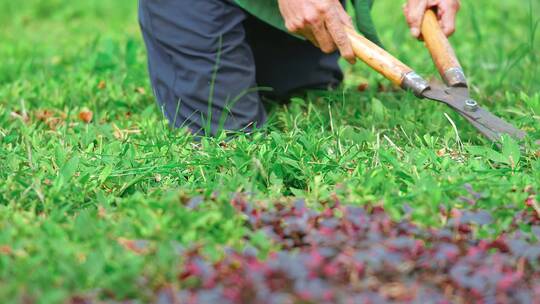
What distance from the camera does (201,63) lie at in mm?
3129

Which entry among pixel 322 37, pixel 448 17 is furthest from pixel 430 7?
pixel 322 37

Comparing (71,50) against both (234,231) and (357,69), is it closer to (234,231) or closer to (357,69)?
(357,69)

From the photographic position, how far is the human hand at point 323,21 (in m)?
2.71

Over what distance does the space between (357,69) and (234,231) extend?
2.11 m

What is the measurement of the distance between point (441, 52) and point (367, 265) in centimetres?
113

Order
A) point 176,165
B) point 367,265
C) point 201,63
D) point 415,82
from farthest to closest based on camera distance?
point 201,63 → point 415,82 → point 176,165 → point 367,265

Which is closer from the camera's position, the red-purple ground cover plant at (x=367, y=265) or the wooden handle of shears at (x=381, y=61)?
the red-purple ground cover plant at (x=367, y=265)

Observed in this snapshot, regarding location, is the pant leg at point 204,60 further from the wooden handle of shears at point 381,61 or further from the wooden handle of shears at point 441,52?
the wooden handle of shears at point 441,52

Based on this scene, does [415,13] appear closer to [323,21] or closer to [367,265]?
[323,21]

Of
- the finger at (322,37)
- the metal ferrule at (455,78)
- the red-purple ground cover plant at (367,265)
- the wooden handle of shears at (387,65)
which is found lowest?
the red-purple ground cover plant at (367,265)

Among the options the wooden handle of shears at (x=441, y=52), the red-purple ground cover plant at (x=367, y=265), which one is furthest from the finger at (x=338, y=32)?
the red-purple ground cover plant at (x=367, y=265)

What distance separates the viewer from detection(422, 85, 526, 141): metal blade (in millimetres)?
2693

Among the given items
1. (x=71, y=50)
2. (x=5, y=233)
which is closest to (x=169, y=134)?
(x=5, y=233)

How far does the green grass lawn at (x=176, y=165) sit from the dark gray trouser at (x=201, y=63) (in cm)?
11
